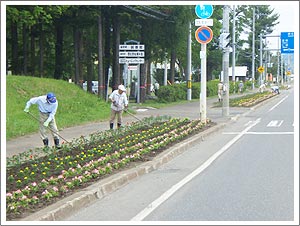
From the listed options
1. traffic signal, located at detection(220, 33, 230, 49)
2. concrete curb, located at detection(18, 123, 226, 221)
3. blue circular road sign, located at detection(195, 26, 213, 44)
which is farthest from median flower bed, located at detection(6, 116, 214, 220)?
traffic signal, located at detection(220, 33, 230, 49)

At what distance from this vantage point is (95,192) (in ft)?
28.5

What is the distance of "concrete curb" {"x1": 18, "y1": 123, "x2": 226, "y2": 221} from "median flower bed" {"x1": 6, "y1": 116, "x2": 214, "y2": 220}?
0.78ft

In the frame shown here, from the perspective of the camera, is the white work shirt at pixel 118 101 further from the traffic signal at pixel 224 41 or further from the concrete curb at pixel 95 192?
the traffic signal at pixel 224 41

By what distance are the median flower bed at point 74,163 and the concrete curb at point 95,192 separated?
0.24 meters

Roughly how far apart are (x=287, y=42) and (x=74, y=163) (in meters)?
34.4

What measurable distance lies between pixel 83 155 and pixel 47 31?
92.8 ft

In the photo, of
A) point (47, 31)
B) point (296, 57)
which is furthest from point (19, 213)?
point (47, 31)

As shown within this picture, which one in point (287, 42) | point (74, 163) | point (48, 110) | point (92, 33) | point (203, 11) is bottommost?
point (74, 163)

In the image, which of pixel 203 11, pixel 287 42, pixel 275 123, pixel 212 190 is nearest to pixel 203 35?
pixel 203 11

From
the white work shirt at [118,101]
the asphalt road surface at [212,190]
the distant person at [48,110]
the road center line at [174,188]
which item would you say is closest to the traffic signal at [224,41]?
the white work shirt at [118,101]

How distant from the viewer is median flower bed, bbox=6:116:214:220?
8.20 m

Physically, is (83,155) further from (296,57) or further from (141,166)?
(296,57)

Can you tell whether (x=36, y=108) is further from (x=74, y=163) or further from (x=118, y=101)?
(x=74, y=163)

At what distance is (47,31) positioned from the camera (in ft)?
128
